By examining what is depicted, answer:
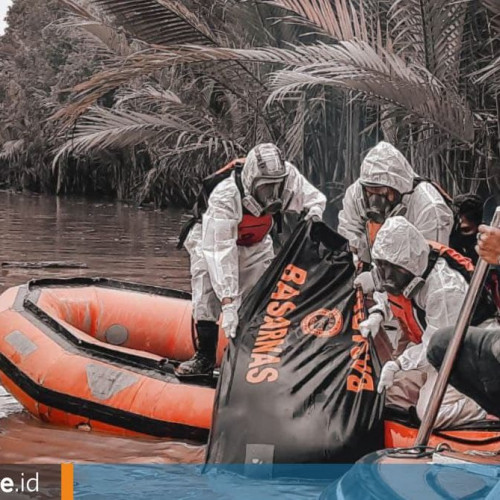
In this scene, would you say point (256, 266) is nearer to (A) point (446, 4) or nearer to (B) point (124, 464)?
(B) point (124, 464)

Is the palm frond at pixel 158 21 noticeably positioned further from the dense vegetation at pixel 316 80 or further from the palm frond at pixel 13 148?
the palm frond at pixel 13 148

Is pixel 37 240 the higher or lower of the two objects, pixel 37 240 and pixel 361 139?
the lower

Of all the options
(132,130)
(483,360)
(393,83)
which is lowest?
(483,360)

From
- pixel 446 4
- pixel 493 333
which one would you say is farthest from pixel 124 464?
pixel 446 4

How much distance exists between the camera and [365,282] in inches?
258

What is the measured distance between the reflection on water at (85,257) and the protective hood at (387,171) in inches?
76.9

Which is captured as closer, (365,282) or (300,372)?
(300,372)

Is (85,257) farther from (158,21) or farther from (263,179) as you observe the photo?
(263,179)

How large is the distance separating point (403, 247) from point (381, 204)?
3.66 ft

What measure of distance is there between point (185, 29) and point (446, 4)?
3857 millimetres

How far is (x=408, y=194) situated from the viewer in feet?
22.3

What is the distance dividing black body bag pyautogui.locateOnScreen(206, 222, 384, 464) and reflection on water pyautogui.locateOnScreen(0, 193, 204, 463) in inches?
29.7

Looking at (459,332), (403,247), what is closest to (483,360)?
(459,332)

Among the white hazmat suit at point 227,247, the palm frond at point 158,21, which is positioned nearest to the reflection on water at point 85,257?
the white hazmat suit at point 227,247
